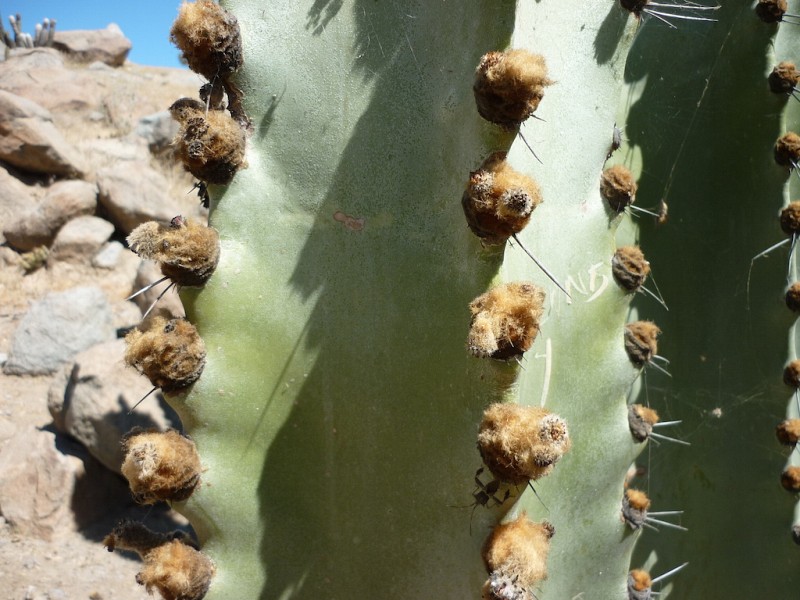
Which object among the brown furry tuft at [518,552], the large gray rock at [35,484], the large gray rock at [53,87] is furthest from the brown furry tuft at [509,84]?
the large gray rock at [53,87]

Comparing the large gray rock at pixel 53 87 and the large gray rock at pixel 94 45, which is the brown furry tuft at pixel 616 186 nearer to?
the large gray rock at pixel 53 87

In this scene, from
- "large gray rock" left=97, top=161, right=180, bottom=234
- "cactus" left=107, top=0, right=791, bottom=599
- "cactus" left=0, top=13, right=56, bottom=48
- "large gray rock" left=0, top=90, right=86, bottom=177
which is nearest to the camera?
"cactus" left=107, top=0, right=791, bottom=599

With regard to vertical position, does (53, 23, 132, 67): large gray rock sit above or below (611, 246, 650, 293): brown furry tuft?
below

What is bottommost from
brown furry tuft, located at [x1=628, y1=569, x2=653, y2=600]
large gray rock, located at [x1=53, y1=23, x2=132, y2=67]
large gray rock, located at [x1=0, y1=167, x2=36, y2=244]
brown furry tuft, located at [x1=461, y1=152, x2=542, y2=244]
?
large gray rock, located at [x1=53, y1=23, x2=132, y2=67]

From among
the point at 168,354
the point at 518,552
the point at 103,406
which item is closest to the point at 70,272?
the point at 103,406

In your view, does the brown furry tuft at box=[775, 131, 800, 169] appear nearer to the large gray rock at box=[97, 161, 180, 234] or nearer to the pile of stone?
the pile of stone

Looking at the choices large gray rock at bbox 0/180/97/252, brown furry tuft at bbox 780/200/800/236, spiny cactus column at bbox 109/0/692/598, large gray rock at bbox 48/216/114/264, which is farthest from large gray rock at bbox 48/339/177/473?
brown furry tuft at bbox 780/200/800/236

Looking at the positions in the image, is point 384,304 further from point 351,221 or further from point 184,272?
point 184,272

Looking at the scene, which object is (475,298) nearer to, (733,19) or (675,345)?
(675,345)
